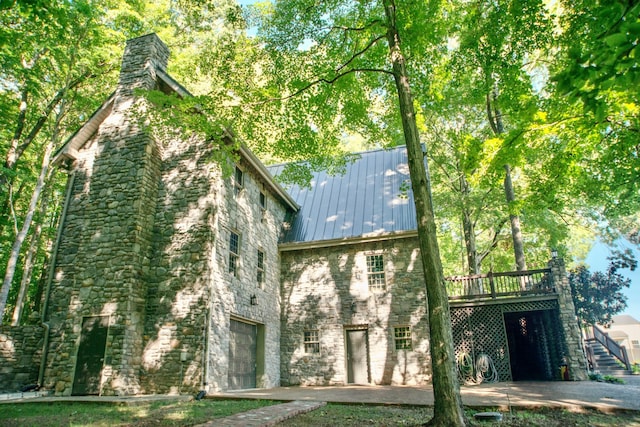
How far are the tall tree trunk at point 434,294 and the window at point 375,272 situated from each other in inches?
307

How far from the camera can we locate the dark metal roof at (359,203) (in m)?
14.5

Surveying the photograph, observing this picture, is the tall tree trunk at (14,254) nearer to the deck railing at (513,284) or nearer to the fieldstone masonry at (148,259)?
the fieldstone masonry at (148,259)

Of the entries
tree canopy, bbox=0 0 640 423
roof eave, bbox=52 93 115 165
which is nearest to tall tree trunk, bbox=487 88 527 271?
tree canopy, bbox=0 0 640 423

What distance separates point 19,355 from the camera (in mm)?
10344

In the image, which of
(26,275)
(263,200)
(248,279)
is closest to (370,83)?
(263,200)

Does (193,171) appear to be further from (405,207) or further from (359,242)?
(405,207)

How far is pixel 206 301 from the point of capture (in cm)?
981

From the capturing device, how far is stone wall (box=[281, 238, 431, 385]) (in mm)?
12883

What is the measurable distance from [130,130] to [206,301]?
18.2 feet

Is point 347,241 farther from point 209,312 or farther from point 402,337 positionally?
point 209,312

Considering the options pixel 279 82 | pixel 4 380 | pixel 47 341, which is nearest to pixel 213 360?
pixel 47 341

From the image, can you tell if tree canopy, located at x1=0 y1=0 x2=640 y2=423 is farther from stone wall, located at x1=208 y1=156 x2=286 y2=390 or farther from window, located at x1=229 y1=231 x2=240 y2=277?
window, located at x1=229 y1=231 x2=240 y2=277

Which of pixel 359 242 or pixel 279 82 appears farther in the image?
pixel 359 242

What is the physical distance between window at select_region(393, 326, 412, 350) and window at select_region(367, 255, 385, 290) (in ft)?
4.97
